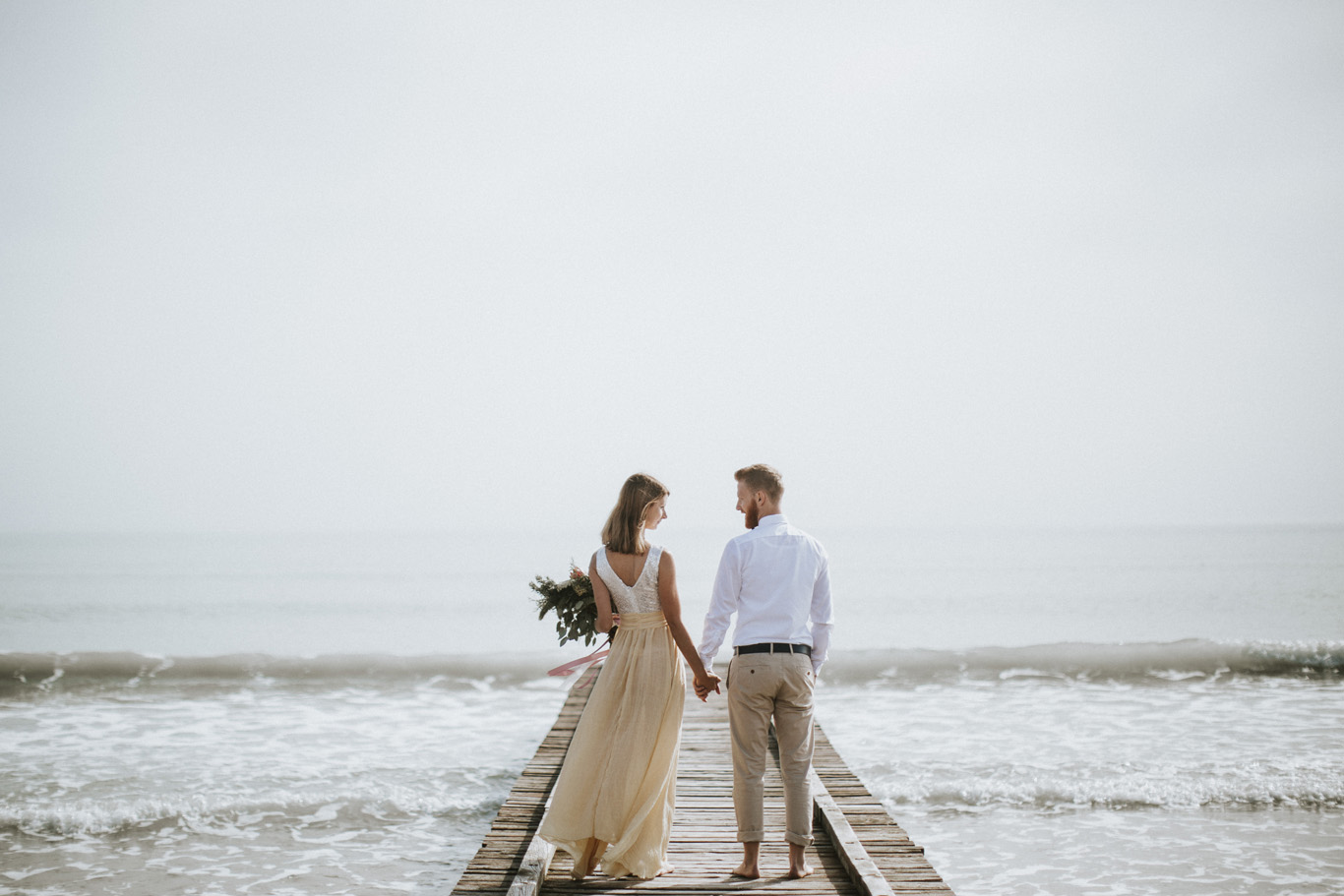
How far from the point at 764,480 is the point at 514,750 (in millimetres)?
8117

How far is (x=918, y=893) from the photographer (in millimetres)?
4352

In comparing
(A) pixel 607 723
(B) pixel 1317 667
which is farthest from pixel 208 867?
(B) pixel 1317 667

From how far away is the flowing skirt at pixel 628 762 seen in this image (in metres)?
4.45

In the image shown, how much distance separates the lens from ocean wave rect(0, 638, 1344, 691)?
57.8ft

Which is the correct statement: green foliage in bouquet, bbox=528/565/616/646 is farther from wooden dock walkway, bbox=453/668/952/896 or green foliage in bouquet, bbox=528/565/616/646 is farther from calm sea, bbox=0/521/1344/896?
calm sea, bbox=0/521/1344/896

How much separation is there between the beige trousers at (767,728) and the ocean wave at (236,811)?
4.90 meters

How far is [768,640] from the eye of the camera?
4.36 metres

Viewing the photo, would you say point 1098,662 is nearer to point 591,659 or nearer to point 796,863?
point 796,863

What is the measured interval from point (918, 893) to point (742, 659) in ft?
4.52

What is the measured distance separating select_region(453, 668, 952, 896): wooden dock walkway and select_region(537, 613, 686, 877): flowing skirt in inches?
8.1

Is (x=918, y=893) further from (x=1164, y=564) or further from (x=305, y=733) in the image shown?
(x=1164, y=564)

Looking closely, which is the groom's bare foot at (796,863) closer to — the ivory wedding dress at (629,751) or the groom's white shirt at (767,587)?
the ivory wedding dress at (629,751)

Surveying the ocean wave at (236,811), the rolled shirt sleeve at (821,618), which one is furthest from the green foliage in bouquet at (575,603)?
the ocean wave at (236,811)

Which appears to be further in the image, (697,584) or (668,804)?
(697,584)
